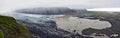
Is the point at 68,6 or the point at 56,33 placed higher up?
the point at 68,6

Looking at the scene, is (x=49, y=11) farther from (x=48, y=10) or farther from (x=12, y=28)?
(x=12, y=28)

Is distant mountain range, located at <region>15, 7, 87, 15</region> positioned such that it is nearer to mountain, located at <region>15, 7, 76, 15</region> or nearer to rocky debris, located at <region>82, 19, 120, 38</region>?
mountain, located at <region>15, 7, 76, 15</region>

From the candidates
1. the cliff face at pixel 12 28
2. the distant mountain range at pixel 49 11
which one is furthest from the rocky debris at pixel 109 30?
the cliff face at pixel 12 28

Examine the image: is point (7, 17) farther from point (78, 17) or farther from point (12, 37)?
point (78, 17)

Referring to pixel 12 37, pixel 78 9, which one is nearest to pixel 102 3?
pixel 78 9

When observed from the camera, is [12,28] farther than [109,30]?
No

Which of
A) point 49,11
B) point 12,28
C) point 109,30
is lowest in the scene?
point 109,30

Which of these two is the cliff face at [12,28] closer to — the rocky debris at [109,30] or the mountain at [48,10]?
the mountain at [48,10]

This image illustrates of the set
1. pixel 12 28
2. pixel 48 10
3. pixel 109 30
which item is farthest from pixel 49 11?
pixel 109 30
